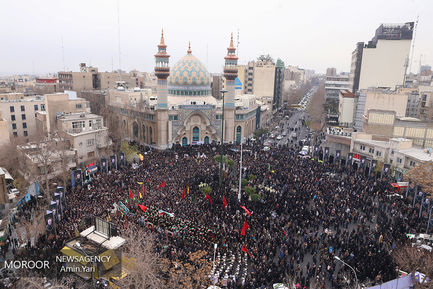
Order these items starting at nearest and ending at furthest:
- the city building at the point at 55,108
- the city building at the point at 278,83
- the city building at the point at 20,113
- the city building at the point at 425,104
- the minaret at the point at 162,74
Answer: the city building at the point at 55,108 → the city building at the point at 20,113 → the minaret at the point at 162,74 → the city building at the point at 425,104 → the city building at the point at 278,83

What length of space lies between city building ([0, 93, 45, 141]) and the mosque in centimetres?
983

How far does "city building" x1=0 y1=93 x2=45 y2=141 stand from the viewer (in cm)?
3709

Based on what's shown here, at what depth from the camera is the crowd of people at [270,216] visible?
15.8 m

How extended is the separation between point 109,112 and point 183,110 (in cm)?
1028

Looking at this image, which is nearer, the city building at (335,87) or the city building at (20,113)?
the city building at (20,113)

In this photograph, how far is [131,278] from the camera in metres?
12.4

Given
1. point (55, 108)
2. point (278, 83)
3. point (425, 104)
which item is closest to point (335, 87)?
point (278, 83)

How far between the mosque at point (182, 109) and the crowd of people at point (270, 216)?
34.2ft

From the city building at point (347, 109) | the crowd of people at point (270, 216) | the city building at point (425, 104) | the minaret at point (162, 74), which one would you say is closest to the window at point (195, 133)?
the minaret at point (162, 74)

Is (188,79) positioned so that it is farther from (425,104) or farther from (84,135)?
(425,104)

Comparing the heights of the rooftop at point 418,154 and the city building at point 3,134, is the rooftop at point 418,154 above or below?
below

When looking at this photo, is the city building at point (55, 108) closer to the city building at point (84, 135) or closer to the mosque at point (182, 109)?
the city building at point (84, 135)

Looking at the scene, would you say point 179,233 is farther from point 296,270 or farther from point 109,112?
point 109,112

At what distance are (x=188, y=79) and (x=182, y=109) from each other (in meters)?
5.45
